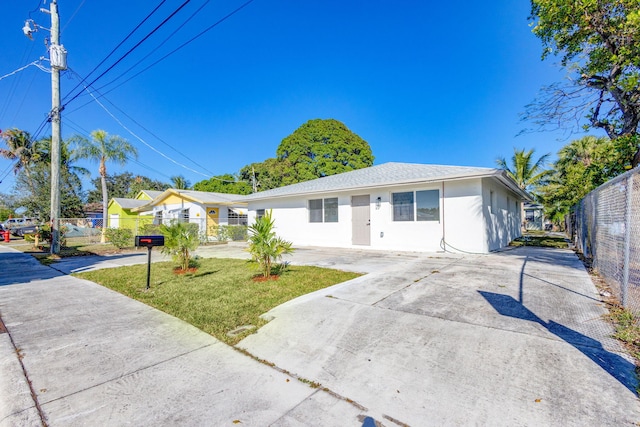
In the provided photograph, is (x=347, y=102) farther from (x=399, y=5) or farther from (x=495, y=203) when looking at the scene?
(x=495, y=203)

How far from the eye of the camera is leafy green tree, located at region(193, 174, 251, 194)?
34969 mm

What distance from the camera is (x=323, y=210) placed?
506 inches

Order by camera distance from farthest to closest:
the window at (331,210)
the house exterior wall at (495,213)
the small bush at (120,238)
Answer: the small bush at (120,238)
the window at (331,210)
the house exterior wall at (495,213)

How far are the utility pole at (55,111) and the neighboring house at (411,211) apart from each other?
931 cm

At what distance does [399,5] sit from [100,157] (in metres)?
18.8

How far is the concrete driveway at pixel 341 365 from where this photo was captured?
202 cm

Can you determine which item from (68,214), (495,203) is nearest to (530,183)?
(495,203)

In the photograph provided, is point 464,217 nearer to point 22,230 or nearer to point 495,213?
point 495,213

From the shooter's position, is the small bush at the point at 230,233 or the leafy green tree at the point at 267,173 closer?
the small bush at the point at 230,233

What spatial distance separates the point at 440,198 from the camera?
9.52 m

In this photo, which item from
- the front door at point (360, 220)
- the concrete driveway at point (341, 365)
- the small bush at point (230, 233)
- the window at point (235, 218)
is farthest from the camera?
the window at point (235, 218)

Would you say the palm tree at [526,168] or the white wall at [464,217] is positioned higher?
the palm tree at [526,168]

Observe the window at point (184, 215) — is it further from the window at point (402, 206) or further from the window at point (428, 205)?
the window at point (428, 205)

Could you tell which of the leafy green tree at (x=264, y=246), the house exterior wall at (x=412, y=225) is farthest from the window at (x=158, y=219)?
the leafy green tree at (x=264, y=246)
